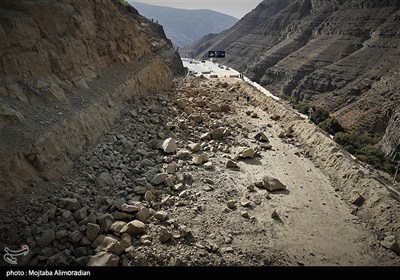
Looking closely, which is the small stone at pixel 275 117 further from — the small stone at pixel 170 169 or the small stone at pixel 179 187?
the small stone at pixel 179 187

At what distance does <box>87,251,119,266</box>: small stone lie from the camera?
5340 mm

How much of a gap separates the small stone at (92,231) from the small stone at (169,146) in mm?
4663

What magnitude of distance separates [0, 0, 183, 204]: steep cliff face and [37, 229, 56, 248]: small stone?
1141 millimetres

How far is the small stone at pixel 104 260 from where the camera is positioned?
534 centimetres

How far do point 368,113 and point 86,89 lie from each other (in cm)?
3237

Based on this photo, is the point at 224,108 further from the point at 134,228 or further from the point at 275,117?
the point at 134,228

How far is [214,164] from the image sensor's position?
34.0ft

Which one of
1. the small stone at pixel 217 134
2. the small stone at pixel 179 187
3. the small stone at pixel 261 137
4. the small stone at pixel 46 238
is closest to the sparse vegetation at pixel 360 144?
the small stone at pixel 261 137

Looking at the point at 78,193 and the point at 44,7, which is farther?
the point at 44,7

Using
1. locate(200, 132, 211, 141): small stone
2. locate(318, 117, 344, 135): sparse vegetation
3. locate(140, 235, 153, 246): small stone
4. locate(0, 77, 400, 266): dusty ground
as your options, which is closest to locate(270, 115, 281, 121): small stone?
locate(0, 77, 400, 266): dusty ground

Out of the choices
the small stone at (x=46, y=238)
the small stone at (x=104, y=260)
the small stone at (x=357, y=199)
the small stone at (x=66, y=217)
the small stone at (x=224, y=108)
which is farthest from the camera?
the small stone at (x=224, y=108)

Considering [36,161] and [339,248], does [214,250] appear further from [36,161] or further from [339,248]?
[36,161]

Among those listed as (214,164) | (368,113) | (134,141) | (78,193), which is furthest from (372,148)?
(78,193)

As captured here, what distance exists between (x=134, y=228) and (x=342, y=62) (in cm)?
4687
